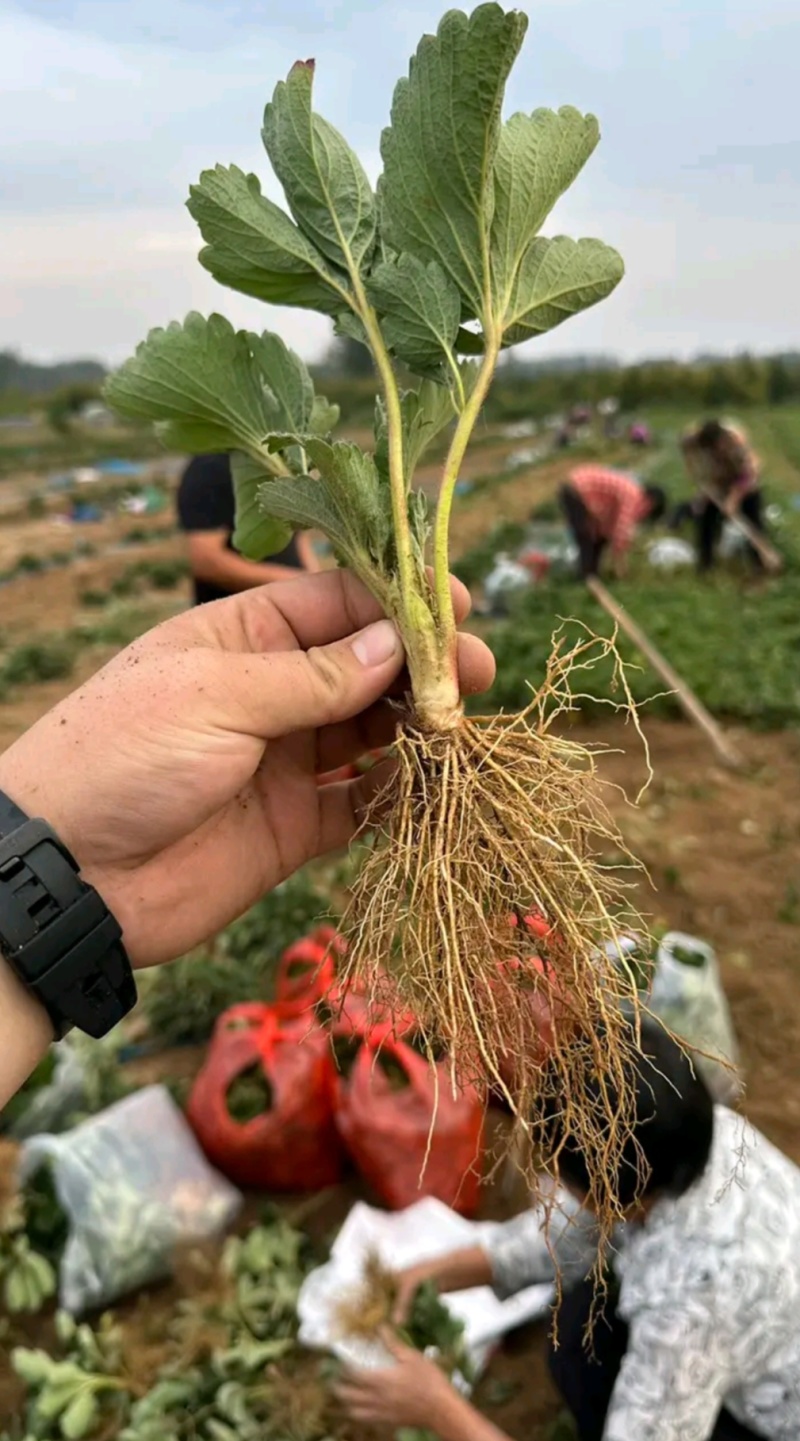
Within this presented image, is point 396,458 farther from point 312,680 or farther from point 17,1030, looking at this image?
point 17,1030

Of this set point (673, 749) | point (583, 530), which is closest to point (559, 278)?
point (673, 749)

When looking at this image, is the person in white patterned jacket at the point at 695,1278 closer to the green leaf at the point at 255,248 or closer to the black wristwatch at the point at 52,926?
the black wristwatch at the point at 52,926

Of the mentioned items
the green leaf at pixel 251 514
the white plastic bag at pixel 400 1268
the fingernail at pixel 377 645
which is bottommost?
the white plastic bag at pixel 400 1268

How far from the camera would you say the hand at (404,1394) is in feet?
6.31

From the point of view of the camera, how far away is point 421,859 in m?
1.56

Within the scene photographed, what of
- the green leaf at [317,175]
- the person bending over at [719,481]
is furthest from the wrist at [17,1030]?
the person bending over at [719,481]

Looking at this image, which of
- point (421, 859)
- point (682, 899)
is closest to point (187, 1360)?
point (421, 859)

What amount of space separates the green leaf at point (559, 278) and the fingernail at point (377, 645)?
0.56 metres

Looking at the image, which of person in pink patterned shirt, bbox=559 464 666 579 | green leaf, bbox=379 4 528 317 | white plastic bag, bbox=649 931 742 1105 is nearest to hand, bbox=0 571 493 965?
green leaf, bbox=379 4 528 317

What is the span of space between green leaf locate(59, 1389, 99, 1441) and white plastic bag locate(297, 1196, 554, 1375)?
494mm

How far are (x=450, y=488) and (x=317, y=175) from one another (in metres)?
0.52

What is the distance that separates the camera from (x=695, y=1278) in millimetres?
1637

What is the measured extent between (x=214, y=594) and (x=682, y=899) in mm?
2291

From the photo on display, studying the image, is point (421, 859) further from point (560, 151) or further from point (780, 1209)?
point (560, 151)
